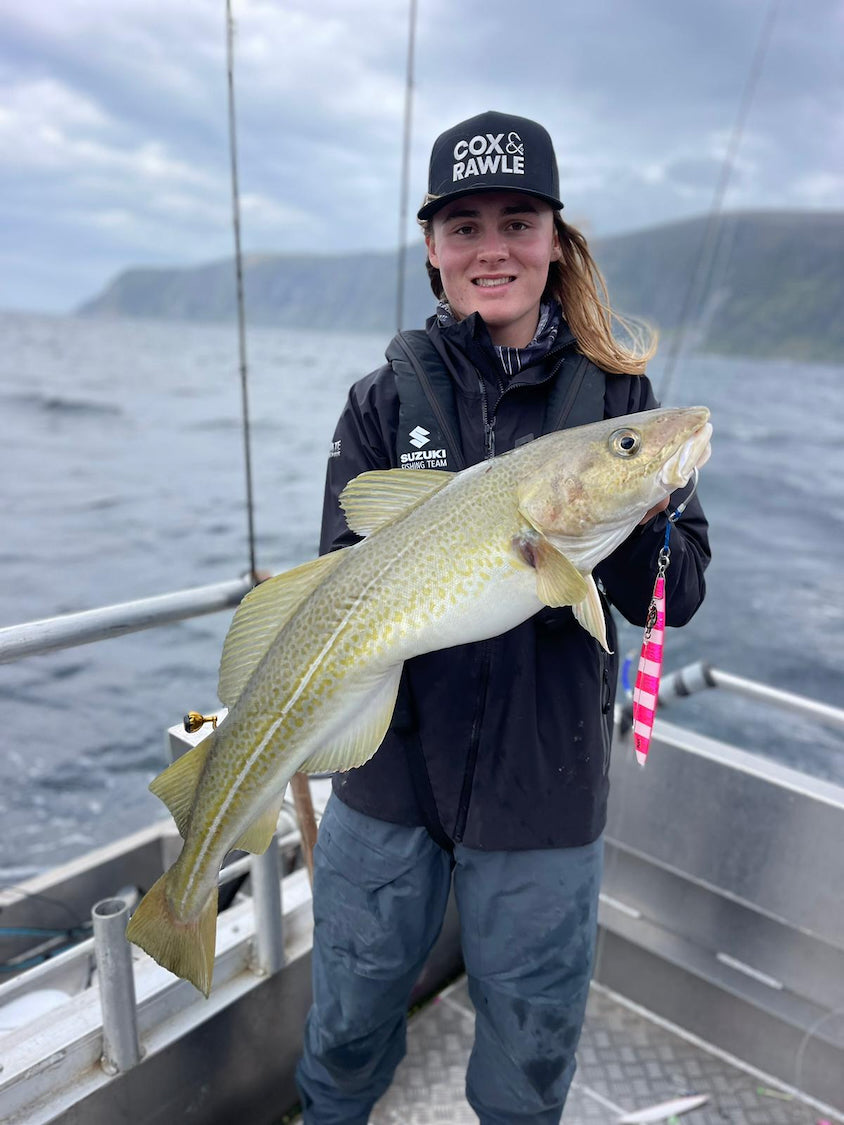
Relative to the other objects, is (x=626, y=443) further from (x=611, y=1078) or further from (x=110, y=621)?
(x=611, y=1078)

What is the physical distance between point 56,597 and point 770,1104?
13.7 meters

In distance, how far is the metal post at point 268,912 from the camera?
2760 millimetres

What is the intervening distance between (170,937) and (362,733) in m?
0.73

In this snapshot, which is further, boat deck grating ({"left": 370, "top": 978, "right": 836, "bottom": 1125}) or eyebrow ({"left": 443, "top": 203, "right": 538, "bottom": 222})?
boat deck grating ({"left": 370, "top": 978, "right": 836, "bottom": 1125})

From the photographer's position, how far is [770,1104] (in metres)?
3.32

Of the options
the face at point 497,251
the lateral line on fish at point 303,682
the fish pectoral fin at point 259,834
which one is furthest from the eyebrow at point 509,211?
the fish pectoral fin at point 259,834

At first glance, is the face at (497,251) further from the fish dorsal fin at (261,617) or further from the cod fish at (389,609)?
the fish dorsal fin at (261,617)

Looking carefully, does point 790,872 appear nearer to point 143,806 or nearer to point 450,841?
point 450,841

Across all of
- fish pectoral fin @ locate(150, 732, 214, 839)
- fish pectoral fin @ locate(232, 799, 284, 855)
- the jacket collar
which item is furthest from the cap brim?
fish pectoral fin @ locate(232, 799, 284, 855)

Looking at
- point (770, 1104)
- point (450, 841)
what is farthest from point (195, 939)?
point (770, 1104)

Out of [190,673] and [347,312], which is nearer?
[190,673]

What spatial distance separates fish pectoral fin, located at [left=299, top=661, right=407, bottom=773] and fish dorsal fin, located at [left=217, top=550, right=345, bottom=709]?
29 cm

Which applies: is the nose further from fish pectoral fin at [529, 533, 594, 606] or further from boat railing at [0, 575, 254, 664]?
boat railing at [0, 575, 254, 664]

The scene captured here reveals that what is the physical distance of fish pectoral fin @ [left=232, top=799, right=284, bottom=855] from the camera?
79.7 inches
